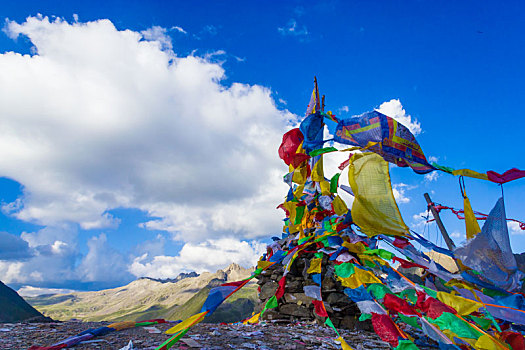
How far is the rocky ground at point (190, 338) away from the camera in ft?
14.4

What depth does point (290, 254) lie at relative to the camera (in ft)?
24.1

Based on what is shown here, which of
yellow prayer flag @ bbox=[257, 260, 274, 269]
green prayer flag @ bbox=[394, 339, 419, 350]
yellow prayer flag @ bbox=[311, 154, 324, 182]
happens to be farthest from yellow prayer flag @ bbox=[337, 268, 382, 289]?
yellow prayer flag @ bbox=[311, 154, 324, 182]

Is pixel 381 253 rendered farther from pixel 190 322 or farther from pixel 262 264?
pixel 190 322

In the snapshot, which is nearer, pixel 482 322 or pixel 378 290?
pixel 482 322

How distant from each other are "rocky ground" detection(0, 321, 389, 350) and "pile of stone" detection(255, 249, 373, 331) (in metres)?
1.15

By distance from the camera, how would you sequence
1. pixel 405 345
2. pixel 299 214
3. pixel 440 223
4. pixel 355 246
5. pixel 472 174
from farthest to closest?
pixel 440 223
pixel 299 214
pixel 355 246
pixel 472 174
pixel 405 345

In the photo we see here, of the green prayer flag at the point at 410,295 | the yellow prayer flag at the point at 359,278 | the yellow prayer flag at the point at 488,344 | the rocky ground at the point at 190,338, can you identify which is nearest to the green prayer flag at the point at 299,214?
the yellow prayer flag at the point at 359,278

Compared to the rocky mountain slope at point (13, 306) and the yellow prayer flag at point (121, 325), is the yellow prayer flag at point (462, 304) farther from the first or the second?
the rocky mountain slope at point (13, 306)

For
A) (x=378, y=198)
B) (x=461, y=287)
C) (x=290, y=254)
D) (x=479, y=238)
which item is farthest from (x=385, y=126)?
(x=290, y=254)

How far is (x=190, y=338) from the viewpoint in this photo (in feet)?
15.6

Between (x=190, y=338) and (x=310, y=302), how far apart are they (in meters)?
4.01

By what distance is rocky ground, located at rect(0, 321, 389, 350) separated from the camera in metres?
4.39

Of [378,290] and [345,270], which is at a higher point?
[345,270]

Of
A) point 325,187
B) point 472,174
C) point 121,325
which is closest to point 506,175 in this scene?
point 472,174
